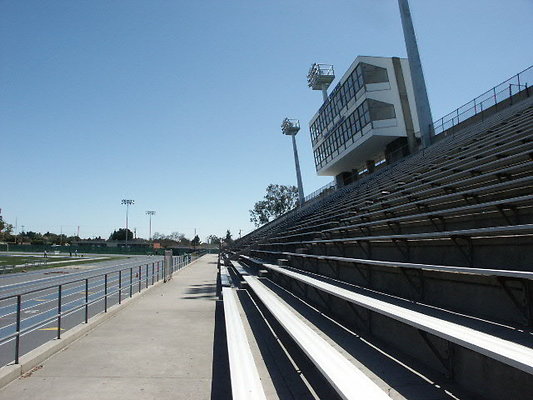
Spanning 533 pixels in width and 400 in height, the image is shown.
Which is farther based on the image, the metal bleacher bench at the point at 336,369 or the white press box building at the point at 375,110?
the white press box building at the point at 375,110

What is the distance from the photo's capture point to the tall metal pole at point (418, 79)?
1736cm

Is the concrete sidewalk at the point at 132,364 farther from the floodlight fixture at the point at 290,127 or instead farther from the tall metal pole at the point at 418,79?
the floodlight fixture at the point at 290,127

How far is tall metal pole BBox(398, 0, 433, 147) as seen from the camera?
1736 cm

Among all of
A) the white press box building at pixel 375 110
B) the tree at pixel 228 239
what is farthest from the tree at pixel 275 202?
the white press box building at pixel 375 110

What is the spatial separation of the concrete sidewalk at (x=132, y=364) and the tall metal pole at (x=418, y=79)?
1400cm

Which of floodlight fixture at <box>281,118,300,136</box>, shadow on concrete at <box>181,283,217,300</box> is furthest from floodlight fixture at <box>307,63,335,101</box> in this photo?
shadow on concrete at <box>181,283,217,300</box>

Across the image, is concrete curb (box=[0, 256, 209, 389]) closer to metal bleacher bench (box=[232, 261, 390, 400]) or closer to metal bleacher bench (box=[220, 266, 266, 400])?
metal bleacher bench (box=[220, 266, 266, 400])

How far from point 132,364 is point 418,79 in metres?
17.1

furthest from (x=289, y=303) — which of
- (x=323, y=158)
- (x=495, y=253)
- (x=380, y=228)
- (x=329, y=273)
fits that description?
(x=323, y=158)

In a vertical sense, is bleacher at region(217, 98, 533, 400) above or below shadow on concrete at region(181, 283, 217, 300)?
above

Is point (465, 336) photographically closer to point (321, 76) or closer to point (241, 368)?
point (241, 368)

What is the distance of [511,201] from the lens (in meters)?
3.80

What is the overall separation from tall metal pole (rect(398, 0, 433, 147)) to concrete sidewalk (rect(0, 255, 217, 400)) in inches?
551

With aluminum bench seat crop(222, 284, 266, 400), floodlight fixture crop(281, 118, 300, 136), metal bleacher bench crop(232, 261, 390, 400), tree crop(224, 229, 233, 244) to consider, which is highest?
floodlight fixture crop(281, 118, 300, 136)
